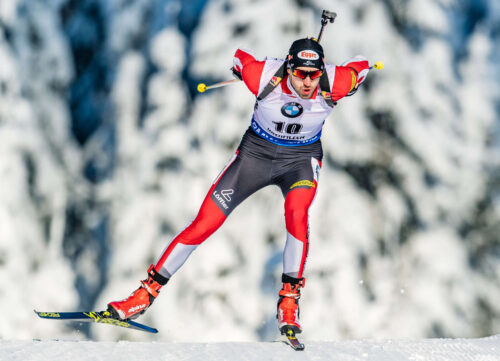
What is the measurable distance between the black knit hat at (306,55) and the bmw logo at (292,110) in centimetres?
22

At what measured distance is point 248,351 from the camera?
296 centimetres

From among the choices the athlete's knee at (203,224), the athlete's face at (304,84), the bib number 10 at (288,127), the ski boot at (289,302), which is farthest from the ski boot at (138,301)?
the athlete's face at (304,84)

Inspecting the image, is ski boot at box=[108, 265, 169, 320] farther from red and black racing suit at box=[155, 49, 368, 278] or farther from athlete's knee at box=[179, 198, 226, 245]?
athlete's knee at box=[179, 198, 226, 245]

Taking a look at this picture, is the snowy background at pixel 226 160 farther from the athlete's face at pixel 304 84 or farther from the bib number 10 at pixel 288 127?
the athlete's face at pixel 304 84

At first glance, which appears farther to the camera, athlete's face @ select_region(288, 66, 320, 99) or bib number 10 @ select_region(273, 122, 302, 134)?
bib number 10 @ select_region(273, 122, 302, 134)

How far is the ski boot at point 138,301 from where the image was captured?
3088 millimetres

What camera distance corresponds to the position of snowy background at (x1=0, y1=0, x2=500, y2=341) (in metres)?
3.80

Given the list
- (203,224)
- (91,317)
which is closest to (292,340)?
(203,224)

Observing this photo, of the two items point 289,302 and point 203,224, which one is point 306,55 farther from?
point 289,302

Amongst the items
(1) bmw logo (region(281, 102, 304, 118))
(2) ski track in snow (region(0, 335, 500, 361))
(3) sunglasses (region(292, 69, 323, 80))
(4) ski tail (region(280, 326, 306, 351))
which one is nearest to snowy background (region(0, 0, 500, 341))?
(2) ski track in snow (region(0, 335, 500, 361))

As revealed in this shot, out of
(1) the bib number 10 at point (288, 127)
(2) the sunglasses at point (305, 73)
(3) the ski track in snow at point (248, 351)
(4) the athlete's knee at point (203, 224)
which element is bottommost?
(3) the ski track in snow at point (248, 351)

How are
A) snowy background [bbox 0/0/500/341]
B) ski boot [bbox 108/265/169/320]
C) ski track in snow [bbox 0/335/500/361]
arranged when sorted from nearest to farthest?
1. ski track in snow [bbox 0/335/500/361]
2. ski boot [bbox 108/265/169/320]
3. snowy background [bbox 0/0/500/341]

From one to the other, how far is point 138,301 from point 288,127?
1281 mm

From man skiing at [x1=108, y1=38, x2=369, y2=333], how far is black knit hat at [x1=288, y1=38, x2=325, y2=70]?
0.7 inches
